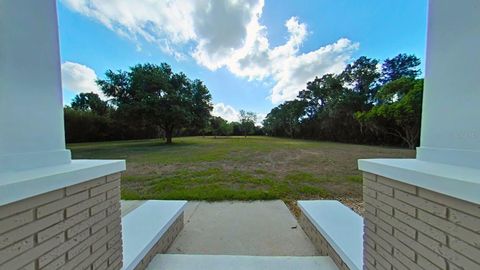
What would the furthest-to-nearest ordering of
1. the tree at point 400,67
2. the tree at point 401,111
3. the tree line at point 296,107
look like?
1. the tree at point 400,67
2. the tree line at point 296,107
3. the tree at point 401,111

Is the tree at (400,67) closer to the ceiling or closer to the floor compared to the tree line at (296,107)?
closer to the ceiling

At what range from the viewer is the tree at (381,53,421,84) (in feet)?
64.1

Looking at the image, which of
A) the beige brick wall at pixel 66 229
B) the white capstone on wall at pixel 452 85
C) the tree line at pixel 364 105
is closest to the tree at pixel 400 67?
the tree line at pixel 364 105

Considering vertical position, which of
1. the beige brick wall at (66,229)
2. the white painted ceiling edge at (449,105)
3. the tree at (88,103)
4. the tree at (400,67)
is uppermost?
the tree at (400,67)

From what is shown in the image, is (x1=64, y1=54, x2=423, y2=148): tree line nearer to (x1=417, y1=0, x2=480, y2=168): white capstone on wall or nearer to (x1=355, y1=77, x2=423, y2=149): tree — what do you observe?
(x1=355, y1=77, x2=423, y2=149): tree

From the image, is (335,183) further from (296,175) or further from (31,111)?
(31,111)

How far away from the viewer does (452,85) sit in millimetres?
1036

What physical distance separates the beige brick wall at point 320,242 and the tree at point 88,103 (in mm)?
32141

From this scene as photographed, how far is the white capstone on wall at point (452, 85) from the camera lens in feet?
3.08

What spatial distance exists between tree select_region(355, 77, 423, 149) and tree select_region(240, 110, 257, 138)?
24.5 metres

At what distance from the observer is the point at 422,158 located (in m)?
1.23

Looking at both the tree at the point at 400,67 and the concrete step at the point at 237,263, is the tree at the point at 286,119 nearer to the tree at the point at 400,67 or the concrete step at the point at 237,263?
the tree at the point at 400,67

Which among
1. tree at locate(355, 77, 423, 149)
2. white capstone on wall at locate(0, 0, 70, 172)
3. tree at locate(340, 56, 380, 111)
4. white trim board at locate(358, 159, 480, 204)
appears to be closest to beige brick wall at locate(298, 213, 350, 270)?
white trim board at locate(358, 159, 480, 204)

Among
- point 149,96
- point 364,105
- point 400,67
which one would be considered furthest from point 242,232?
point 400,67
